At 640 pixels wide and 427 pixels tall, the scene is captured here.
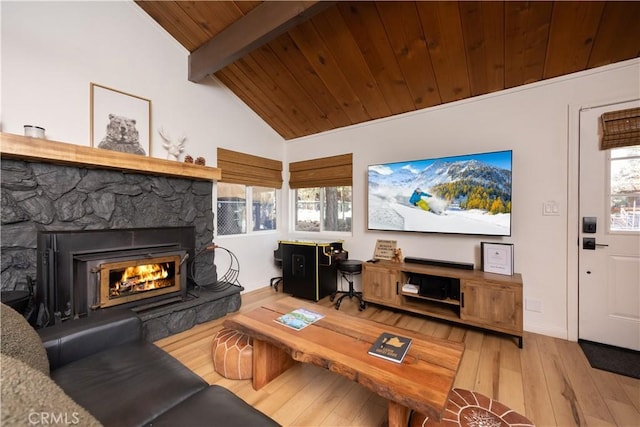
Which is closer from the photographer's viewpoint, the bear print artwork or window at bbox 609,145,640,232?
window at bbox 609,145,640,232

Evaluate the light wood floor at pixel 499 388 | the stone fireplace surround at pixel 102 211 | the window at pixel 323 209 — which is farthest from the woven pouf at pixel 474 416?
the window at pixel 323 209

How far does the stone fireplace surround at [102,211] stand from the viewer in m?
1.88

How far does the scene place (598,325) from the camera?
2.14m

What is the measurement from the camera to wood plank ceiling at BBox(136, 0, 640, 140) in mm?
1904

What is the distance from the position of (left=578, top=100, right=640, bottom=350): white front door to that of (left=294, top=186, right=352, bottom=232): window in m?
2.40

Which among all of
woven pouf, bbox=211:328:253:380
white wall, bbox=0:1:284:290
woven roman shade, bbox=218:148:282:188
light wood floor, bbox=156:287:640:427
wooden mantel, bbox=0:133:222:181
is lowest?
light wood floor, bbox=156:287:640:427

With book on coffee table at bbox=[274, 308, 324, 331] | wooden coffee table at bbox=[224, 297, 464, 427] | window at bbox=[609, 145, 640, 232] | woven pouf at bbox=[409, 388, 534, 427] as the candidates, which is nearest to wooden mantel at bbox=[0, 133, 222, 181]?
wooden coffee table at bbox=[224, 297, 464, 427]

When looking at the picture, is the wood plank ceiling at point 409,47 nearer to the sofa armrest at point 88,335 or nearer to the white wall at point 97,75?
the white wall at point 97,75

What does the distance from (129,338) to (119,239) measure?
1.22 m

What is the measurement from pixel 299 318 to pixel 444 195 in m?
Result: 1.99

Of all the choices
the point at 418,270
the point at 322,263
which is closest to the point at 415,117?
the point at 418,270

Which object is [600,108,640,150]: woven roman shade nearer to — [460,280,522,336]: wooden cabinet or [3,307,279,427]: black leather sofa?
[460,280,522,336]: wooden cabinet

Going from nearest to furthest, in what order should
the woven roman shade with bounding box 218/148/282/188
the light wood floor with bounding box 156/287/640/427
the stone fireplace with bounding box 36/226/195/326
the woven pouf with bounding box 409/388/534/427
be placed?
the woven pouf with bounding box 409/388/534/427, the light wood floor with bounding box 156/287/640/427, the stone fireplace with bounding box 36/226/195/326, the woven roman shade with bounding box 218/148/282/188

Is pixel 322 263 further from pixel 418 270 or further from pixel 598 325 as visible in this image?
pixel 598 325
